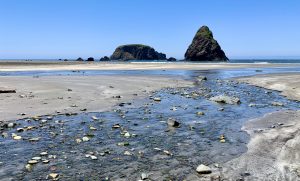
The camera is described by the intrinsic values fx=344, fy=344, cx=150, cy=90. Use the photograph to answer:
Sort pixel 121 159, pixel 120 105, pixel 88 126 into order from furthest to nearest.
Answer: pixel 120 105, pixel 88 126, pixel 121 159

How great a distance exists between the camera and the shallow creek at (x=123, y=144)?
10484 millimetres

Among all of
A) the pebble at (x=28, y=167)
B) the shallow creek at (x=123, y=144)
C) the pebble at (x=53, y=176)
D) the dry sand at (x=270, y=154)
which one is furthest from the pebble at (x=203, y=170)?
the pebble at (x=28, y=167)

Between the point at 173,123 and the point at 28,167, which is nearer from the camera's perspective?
the point at 28,167

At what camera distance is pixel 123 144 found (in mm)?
13391

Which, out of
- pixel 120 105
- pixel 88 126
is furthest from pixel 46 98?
pixel 88 126

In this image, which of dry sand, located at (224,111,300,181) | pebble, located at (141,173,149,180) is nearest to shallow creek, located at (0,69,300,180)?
pebble, located at (141,173,149,180)

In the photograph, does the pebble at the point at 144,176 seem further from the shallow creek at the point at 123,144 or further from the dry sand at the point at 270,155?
the dry sand at the point at 270,155

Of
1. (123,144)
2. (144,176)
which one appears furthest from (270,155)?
(123,144)

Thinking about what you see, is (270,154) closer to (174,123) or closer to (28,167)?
(174,123)

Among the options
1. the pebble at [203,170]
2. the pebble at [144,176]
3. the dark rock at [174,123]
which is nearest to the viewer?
the pebble at [144,176]

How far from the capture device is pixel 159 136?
14852 mm

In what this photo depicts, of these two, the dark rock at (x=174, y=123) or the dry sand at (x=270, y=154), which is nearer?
the dry sand at (x=270, y=154)

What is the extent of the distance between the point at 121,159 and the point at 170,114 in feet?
29.8

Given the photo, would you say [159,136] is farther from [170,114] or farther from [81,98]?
[81,98]
